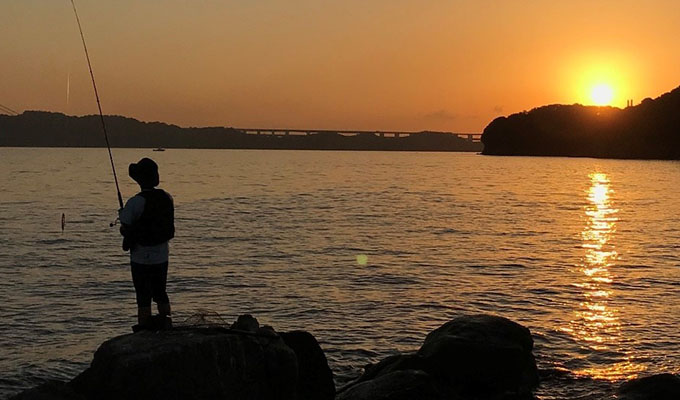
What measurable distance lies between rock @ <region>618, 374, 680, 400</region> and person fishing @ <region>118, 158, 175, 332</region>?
220 inches

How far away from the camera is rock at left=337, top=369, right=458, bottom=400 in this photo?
334 inches

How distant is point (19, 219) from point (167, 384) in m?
32.1

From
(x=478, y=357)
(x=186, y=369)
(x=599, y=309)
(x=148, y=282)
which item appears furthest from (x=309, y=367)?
(x=599, y=309)

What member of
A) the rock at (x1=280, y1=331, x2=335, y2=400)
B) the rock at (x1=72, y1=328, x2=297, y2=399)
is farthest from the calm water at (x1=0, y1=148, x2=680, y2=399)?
the rock at (x1=72, y1=328, x2=297, y2=399)

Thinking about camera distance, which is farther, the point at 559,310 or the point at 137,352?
the point at 559,310

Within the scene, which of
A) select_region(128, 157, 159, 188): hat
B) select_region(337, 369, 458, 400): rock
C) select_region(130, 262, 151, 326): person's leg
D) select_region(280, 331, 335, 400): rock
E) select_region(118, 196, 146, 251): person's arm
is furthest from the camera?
select_region(280, 331, 335, 400): rock

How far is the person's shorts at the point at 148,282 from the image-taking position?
8352mm

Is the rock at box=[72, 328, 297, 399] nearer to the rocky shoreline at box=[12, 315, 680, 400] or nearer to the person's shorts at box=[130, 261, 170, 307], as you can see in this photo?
the rocky shoreline at box=[12, 315, 680, 400]

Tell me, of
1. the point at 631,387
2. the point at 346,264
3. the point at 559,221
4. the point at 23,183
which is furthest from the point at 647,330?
the point at 23,183

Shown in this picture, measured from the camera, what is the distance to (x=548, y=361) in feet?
42.3

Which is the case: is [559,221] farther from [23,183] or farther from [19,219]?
[23,183]

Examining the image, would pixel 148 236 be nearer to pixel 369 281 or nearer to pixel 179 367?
pixel 179 367

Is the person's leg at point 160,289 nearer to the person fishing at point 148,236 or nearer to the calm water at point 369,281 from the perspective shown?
the person fishing at point 148,236

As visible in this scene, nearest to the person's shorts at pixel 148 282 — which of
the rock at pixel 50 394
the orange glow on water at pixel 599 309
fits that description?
the rock at pixel 50 394
